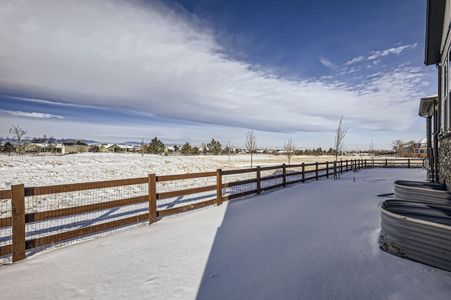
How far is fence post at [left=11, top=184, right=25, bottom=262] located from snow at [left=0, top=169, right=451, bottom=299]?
0.20m

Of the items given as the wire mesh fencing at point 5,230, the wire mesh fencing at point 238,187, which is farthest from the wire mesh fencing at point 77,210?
the wire mesh fencing at point 238,187

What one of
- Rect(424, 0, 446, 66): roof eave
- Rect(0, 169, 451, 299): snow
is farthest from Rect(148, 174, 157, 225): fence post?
Rect(424, 0, 446, 66): roof eave

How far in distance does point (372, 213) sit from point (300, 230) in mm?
2147

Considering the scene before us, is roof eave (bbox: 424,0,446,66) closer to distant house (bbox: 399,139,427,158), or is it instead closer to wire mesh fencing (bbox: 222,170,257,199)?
wire mesh fencing (bbox: 222,170,257,199)

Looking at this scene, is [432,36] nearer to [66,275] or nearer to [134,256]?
[134,256]

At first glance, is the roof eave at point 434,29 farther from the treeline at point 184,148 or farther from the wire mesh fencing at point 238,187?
the treeline at point 184,148

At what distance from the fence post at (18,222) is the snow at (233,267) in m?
0.20

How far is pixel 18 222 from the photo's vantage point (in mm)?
3613

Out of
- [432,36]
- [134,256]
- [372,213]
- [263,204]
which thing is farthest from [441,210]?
[432,36]

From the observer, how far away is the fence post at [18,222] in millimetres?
3572

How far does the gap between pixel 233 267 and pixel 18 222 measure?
328 cm

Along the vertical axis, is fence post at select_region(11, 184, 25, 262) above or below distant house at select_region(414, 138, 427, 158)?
below

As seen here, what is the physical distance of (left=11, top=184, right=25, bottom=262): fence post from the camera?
11.7 feet

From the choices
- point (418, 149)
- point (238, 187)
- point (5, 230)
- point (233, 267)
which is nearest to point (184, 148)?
point (418, 149)
